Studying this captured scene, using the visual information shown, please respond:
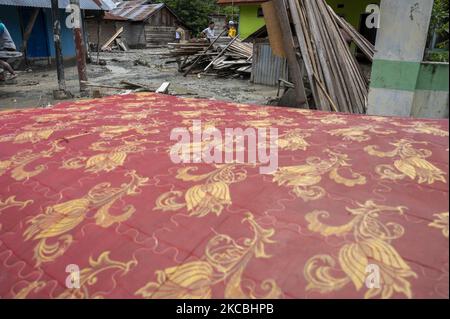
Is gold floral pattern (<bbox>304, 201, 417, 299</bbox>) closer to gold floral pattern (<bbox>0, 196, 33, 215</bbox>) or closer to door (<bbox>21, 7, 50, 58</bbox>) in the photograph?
gold floral pattern (<bbox>0, 196, 33, 215</bbox>)

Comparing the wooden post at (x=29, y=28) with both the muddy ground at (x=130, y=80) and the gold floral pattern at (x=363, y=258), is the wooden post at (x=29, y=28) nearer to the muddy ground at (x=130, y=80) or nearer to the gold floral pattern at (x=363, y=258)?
the muddy ground at (x=130, y=80)

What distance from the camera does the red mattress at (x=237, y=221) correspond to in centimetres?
82

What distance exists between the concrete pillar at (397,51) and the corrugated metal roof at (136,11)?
64.6ft

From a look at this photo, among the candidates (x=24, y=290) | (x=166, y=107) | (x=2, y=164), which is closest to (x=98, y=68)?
(x=166, y=107)

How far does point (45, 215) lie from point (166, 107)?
5.69 ft

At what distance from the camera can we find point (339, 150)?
1.38m

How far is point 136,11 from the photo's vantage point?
901 inches

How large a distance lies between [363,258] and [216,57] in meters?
10.8

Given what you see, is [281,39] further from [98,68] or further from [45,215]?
[98,68]

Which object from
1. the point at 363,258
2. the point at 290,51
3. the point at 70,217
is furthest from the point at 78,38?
the point at 363,258

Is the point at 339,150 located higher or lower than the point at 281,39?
lower

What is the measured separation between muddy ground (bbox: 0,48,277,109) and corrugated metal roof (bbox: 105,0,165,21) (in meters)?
10.0

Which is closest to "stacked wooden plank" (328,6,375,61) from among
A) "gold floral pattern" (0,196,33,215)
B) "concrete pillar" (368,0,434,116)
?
"concrete pillar" (368,0,434,116)

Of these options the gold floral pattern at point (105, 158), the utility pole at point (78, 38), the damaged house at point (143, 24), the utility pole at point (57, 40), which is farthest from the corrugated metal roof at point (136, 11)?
the gold floral pattern at point (105, 158)
